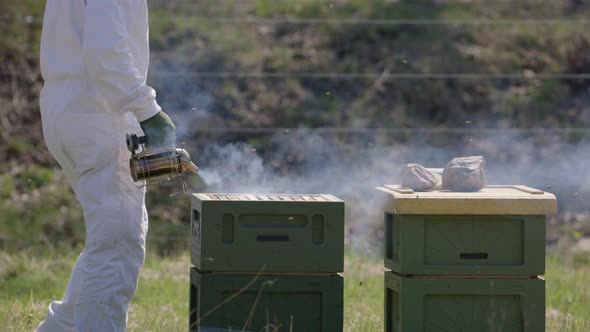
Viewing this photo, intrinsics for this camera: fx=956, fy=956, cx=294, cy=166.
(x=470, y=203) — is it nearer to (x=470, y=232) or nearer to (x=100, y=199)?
(x=470, y=232)

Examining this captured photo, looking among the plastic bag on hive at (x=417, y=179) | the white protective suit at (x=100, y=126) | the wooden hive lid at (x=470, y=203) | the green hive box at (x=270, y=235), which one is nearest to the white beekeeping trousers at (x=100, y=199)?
the white protective suit at (x=100, y=126)

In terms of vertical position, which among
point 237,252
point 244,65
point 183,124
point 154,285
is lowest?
point 154,285

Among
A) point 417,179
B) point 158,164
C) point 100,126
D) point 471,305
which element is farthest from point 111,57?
point 471,305

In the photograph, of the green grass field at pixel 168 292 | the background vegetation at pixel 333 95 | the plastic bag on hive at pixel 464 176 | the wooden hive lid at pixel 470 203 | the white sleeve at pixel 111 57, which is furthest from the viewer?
the background vegetation at pixel 333 95

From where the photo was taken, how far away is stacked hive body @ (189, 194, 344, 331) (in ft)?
9.99

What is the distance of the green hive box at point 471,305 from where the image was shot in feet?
9.94

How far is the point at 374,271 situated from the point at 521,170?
183cm

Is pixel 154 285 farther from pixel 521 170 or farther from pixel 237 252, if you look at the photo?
pixel 521 170

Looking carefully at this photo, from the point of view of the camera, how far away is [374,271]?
4.92 metres

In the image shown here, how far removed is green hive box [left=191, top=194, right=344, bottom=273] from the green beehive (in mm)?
214

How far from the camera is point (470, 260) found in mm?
3041

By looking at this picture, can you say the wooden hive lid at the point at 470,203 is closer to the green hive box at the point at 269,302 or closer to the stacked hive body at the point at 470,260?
the stacked hive body at the point at 470,260

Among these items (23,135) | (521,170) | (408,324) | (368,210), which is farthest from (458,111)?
(408,324)

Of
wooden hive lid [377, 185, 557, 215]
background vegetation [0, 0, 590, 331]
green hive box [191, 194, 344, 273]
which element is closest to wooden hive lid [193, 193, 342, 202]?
green hive box [191, 194, 344, 273]
